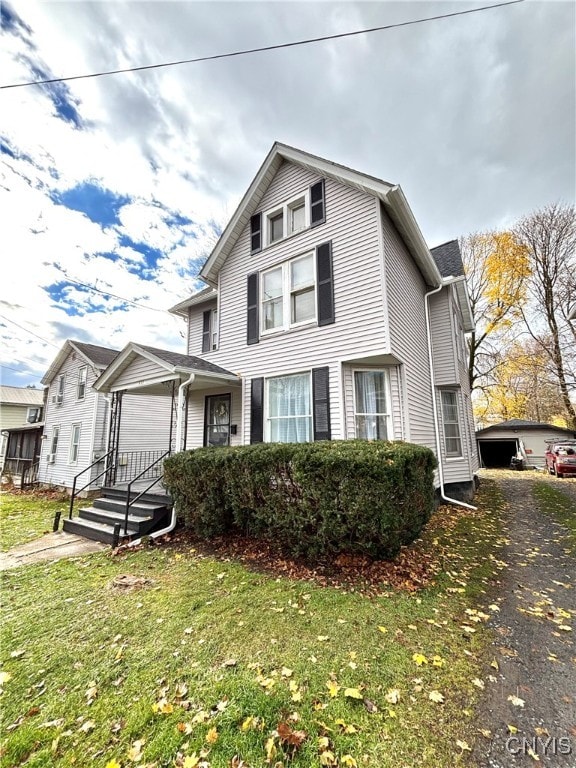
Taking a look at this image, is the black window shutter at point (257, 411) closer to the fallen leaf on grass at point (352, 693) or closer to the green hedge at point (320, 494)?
the green hedge at point (320, 494)

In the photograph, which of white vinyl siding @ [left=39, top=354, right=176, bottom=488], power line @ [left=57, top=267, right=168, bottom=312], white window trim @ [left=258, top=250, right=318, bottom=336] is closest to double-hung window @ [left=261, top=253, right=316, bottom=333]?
white window trim @ [left=258, top=250, right=318, bottom=336]

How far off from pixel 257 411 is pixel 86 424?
11.0 metres

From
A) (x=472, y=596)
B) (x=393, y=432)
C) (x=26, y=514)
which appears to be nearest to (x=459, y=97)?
(x=393, y=432)

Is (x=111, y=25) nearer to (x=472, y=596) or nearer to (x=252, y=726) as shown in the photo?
(x=252, y=726)

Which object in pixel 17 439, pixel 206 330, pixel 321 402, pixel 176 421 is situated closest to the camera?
pixel 321 402

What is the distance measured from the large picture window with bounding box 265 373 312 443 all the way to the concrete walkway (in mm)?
4342

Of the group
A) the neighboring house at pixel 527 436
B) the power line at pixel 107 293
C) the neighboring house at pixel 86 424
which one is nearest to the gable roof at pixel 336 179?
the power line at pixel 107 293

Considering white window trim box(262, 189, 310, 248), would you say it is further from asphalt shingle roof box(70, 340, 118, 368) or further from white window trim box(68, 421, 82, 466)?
white window trim box(68, 421, 82, 466)

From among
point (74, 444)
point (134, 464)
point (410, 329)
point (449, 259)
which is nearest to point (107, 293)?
point (74, 444)

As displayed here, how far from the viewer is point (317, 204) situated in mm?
8344

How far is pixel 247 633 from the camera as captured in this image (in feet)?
11.4

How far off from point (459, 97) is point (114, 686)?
13820 millimetres

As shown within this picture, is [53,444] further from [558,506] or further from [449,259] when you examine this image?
[558,506]

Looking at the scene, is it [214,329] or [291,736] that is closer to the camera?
[291,736]
